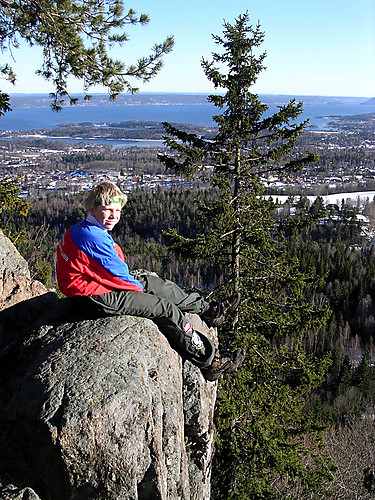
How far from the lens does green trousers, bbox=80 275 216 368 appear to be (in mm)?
4730

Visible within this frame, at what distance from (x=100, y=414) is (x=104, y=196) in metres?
2.32

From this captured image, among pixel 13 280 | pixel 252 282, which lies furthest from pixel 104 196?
pixel 252 282

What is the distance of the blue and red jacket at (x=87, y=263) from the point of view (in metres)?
4.62

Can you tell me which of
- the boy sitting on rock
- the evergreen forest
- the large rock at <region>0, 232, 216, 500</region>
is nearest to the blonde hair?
the boy sitting on rock

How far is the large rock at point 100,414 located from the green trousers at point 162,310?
126 mm

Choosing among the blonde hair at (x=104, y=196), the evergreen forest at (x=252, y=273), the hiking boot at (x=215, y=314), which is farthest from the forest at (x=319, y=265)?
the blonde hair at (x=104, y=196)

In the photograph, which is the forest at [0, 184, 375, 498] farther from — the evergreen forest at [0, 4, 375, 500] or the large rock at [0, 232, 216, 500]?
the large rock at [0, 232, 216, 500]

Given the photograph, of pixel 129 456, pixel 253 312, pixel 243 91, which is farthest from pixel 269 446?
pixel 243 91

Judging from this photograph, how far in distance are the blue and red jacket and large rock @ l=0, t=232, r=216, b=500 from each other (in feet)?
1.39

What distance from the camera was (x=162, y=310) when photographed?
4934 millimetres

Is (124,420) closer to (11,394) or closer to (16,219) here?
(11,394)

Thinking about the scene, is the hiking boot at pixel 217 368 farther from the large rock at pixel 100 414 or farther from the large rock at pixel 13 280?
the large rock at pixel 13 280

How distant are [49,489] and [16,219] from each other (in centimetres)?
8364

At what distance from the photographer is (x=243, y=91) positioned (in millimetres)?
9586
